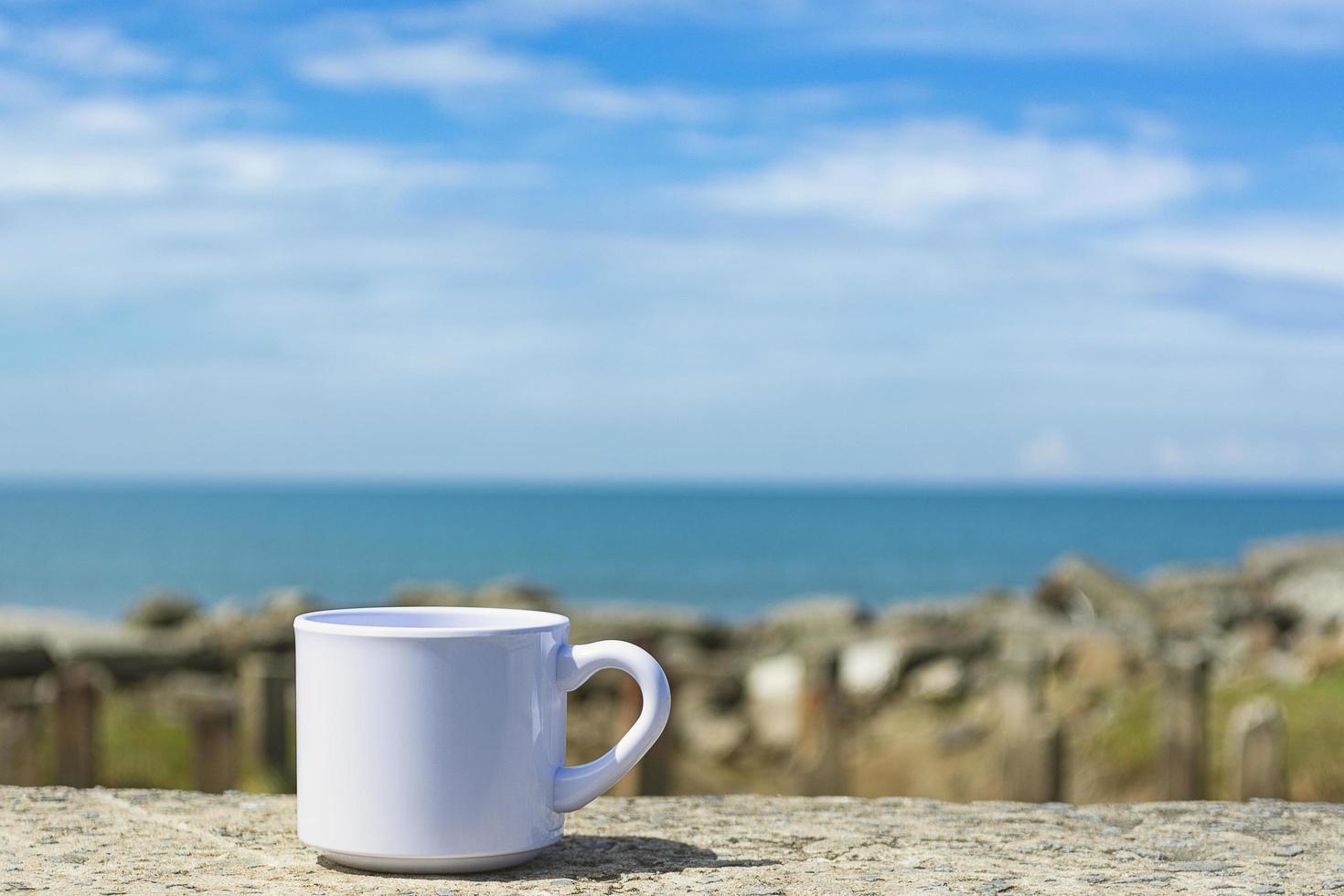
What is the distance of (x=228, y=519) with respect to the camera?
253 ft

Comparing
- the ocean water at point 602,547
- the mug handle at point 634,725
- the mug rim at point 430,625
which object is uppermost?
the mug rim at point 430,625

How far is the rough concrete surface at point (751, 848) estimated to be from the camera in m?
1.67

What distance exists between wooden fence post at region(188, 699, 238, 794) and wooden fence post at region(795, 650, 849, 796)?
2.62m

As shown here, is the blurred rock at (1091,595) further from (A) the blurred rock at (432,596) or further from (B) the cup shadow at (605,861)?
(B) the cup shadow at (605,861)

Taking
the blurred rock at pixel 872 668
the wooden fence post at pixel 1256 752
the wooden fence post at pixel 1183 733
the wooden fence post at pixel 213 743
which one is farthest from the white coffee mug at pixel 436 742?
the blurred rock at pixel 872 668

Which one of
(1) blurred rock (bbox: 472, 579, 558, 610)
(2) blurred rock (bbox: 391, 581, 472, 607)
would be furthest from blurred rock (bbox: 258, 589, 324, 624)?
(1) blurred rock (bbox: 472, 579, 558, 610)

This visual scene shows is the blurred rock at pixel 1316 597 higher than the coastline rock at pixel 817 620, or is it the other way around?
the blurred rock at pixel 1316 597

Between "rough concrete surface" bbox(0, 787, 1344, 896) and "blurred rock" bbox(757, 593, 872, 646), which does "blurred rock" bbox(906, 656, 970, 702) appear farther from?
"rough concrete surface" bbox(0, 787, 1344, 896)

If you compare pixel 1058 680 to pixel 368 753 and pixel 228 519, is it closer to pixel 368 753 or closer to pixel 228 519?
pixel 368 753

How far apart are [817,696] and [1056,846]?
5.21 m

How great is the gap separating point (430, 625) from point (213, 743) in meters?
4.27

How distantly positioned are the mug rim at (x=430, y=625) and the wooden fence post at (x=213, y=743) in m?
4.16

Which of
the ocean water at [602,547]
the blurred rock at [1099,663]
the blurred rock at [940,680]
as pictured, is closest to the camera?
the blurred rock at [1099,663]

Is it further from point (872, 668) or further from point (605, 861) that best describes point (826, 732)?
point (872, 668)
